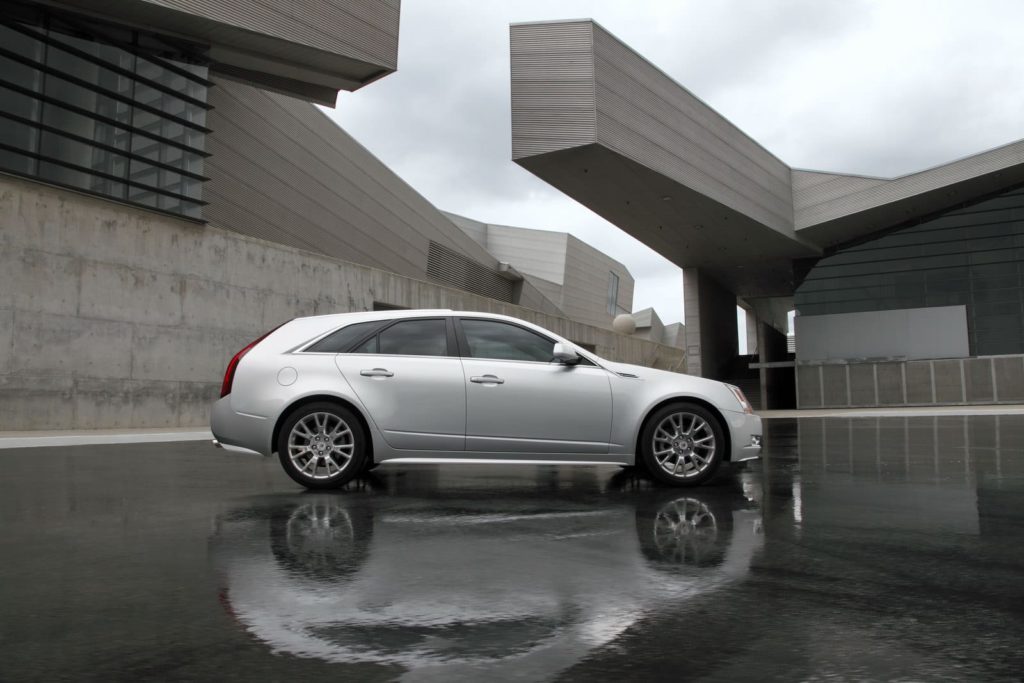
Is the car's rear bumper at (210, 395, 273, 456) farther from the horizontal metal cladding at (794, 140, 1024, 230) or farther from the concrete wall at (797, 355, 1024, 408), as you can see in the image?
the concrete wall at (797, 355, 1024, 408)

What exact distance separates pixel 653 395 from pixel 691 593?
12.1ft

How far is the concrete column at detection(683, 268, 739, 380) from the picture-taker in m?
48.0

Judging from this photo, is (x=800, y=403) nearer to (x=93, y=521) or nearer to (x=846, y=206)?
(x=846, y=206)

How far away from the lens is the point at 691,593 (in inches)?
133

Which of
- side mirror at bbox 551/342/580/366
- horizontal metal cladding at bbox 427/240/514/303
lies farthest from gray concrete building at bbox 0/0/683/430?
side mirror at bbox 551/342/580/366

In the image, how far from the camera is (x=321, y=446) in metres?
6.82

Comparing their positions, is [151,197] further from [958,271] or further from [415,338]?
[958,271]

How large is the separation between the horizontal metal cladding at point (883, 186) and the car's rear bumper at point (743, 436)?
1342 inches

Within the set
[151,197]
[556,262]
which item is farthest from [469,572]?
[556,262]

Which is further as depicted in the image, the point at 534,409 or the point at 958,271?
the point at 958,271

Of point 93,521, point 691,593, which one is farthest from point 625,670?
point 93,521

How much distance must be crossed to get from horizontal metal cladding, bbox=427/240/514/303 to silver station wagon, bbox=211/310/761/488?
33.9m

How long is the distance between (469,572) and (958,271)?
4210 centimetres

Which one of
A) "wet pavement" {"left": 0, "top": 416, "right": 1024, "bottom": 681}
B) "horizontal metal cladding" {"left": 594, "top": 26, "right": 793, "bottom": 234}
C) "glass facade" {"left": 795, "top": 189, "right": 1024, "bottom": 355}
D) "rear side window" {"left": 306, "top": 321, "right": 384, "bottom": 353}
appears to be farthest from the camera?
"glass facade" {"left": 795, "top": 189, "right": 1024, "bottom": 355}
